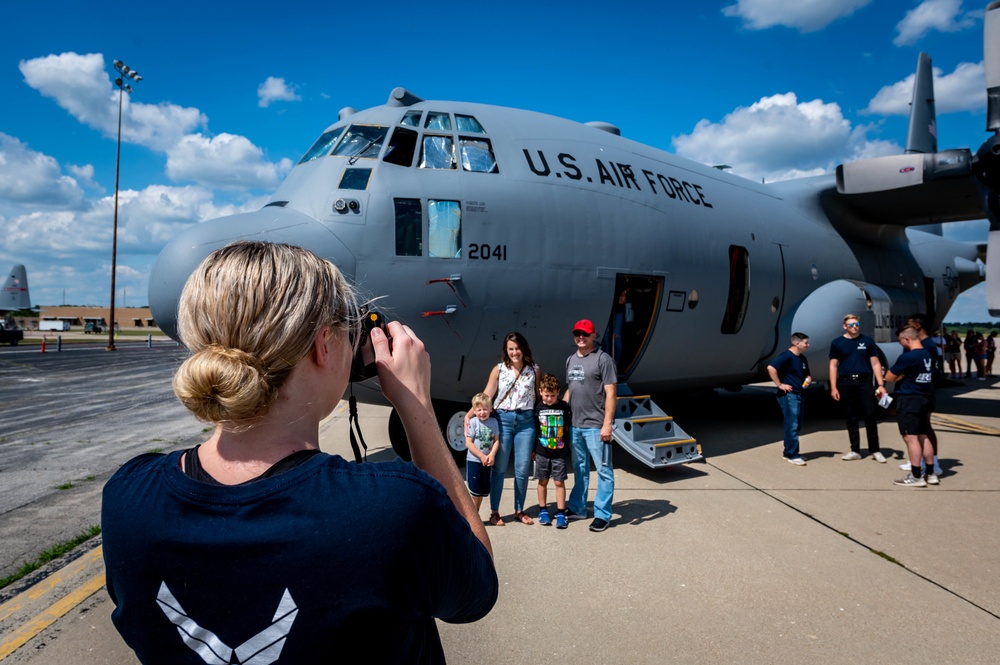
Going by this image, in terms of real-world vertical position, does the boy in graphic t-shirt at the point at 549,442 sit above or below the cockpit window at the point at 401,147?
below

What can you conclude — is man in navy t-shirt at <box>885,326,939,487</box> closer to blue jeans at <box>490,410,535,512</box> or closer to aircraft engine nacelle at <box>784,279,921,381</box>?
aircraft engine nacelle at <box>784,279,921,381</box>

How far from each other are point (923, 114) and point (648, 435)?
13175 mm

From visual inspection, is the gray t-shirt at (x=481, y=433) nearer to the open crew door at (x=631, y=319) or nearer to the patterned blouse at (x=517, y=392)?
the patterned blouse at (x=517, y=392)

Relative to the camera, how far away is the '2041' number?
6.58 m

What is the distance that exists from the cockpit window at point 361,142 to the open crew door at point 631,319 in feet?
10.0

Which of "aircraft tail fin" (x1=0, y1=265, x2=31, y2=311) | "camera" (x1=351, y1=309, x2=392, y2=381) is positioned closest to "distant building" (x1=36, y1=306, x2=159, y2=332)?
"aircraft tail fin" (x1=0, y1=265, x2=31, y2=311)

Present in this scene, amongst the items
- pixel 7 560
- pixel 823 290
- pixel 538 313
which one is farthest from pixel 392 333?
pixel 823 290

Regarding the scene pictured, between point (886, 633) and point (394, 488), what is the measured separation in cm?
389

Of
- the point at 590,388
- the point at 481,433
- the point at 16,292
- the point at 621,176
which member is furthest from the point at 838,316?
the point at 16,292

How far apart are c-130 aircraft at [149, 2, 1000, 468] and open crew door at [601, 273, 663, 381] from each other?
0.10ft

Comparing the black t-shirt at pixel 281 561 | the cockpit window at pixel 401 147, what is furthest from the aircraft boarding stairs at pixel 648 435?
the black t-shirt at pixel 281 561

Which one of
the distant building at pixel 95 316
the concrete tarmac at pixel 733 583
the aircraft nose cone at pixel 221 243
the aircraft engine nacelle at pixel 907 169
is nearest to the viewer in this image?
the concrete tarmac at pixel 733 583

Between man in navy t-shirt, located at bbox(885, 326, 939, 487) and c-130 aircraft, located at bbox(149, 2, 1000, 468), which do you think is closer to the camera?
c-130 aircraft, located at bbox(149, 2, 1000, 468)

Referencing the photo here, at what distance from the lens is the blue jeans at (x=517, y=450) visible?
5660mm
